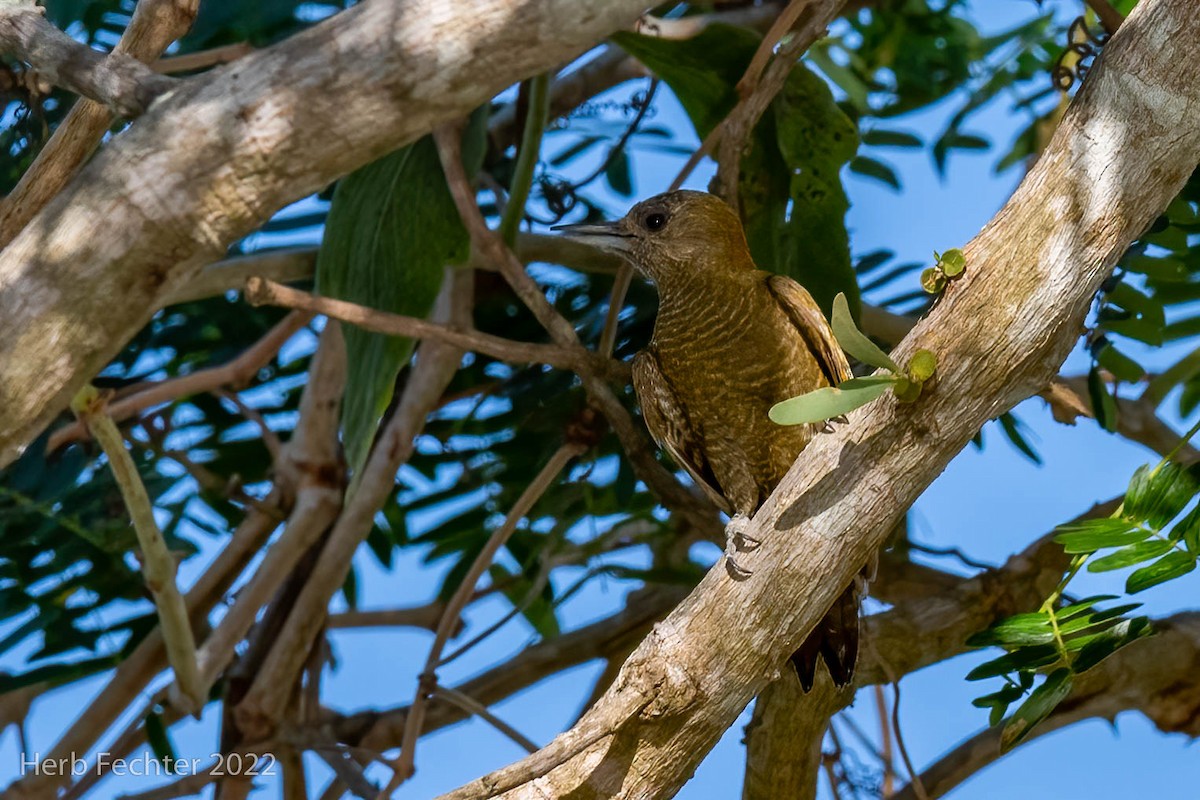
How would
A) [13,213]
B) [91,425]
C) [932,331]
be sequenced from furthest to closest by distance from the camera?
[91,425] → [13,213] → [932,331]

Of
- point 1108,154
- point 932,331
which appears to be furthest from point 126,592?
point 1108,154

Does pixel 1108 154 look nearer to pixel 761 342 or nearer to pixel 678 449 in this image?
pixel 761 342

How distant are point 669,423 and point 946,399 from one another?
0.96 meters

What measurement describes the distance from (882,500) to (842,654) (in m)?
0.62

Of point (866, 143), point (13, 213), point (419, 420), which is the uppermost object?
point (866, 143)

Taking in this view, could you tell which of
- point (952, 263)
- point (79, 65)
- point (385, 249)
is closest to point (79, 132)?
point (79, 65)

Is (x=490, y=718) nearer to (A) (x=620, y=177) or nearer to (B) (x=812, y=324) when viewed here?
(B) (x=812, y=324)

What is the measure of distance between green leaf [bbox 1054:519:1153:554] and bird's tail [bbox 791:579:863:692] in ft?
1.28

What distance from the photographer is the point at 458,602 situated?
2285mm

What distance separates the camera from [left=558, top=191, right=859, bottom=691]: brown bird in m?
2.16

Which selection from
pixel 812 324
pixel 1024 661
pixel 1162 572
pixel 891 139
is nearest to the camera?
pixel 1162 572

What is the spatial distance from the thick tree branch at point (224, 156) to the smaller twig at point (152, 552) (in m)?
0.43

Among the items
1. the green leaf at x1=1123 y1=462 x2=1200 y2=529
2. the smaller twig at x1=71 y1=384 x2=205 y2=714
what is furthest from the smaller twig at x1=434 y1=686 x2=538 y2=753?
the green leaf at x1=1123 y1=462 x2=1200 y2=529

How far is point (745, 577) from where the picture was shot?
1398mm
